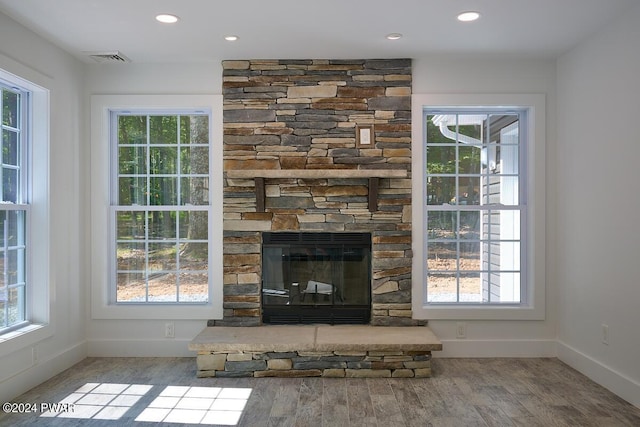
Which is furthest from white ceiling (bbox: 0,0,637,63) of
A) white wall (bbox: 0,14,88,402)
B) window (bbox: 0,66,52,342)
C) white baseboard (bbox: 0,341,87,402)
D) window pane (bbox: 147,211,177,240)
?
white baseboard (bbox: 0,341,87,402)

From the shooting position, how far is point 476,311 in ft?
15.2

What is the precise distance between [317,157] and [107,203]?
6.23 feet

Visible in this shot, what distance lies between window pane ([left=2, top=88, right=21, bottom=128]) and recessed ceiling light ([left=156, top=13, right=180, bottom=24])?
1219mm

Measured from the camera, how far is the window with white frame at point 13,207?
12.2 ft

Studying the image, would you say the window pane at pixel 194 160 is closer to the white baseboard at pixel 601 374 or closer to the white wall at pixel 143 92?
the white wall at pixel 143 92

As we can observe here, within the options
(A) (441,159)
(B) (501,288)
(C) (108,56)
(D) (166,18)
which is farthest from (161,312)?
(B) (501,288)

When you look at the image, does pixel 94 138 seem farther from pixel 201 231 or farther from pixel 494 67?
pixel 494 67

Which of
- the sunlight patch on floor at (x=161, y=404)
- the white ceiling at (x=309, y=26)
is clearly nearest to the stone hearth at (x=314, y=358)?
the sunlight patch on floor at (x=161, y=404)

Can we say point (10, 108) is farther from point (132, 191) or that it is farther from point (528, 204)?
point (528, 204)

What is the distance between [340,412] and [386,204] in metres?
1.90

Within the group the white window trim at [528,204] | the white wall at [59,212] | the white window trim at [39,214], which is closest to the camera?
the white wall at [59,212]

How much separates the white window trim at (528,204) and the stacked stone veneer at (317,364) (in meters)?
0.65

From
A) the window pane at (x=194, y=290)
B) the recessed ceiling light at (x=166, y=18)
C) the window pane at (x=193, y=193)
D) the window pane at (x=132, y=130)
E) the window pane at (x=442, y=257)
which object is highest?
the recessed ceiling light at (x=166, y=18)

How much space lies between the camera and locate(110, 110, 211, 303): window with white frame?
15.7ft
